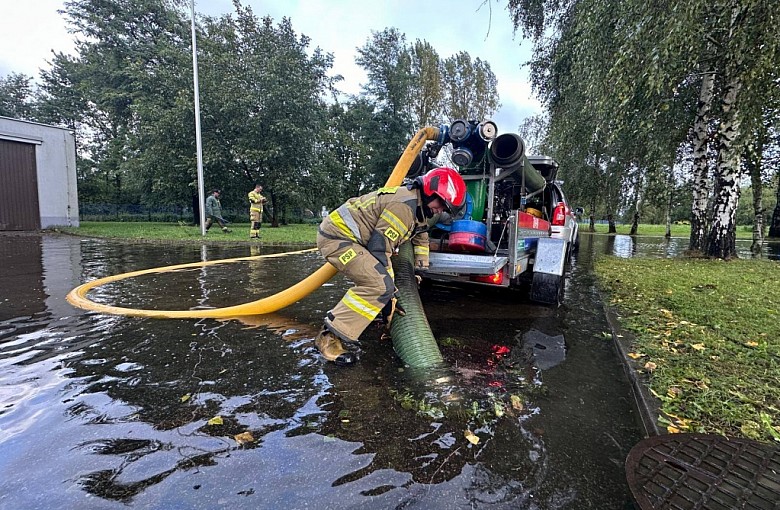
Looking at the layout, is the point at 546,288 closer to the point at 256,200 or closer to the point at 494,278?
the point at 494,278

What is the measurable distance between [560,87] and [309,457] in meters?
13.3

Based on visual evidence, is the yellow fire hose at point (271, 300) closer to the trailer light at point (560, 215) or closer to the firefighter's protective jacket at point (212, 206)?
the trailer light at point (560, 215)

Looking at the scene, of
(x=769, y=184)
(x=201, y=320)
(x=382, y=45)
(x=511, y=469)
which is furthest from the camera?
(x=382, y=45)

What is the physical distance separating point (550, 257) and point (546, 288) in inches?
16.1

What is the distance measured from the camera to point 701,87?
958 cm

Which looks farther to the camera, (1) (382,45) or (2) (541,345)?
(1) (382,45)

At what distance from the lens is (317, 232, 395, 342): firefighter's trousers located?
131 inches

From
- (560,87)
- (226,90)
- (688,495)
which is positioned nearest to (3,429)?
(688,495)

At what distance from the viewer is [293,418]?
2520 millimetres

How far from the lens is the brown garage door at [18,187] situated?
54.2 feet

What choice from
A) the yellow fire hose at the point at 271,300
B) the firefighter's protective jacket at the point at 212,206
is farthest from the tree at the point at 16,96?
the yellow fire hose at the point at 271,300

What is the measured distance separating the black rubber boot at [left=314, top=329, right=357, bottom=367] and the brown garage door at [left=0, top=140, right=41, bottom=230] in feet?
66.4

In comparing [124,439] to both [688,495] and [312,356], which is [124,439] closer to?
[312,356]

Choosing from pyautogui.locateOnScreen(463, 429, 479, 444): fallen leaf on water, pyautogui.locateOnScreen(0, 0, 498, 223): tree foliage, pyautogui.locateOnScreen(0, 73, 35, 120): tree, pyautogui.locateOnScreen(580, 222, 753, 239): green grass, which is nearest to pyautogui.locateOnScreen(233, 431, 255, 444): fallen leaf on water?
pyautogui.locateOnScreen(463, 429, 479, 444): fallen leaf on water
